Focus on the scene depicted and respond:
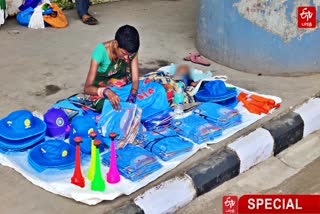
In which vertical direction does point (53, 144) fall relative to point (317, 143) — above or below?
above

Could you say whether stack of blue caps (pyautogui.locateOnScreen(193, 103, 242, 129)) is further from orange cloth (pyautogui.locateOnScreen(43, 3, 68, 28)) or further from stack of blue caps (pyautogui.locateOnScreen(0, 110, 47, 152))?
orange cloth (pyautogui.locateOnScreen(43, 3, 68, 28))

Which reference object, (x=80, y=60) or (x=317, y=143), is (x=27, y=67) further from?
(x=317, y=143)

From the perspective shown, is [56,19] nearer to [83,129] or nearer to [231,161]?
[83,129]

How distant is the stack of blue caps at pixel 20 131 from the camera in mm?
3645

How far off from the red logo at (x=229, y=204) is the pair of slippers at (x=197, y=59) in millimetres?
1939

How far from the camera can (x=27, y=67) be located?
5.08 meters

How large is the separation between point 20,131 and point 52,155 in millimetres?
323

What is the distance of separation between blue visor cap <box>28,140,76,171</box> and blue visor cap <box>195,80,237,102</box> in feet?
4.04

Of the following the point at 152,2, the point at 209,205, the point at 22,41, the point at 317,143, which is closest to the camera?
the point at 209,205

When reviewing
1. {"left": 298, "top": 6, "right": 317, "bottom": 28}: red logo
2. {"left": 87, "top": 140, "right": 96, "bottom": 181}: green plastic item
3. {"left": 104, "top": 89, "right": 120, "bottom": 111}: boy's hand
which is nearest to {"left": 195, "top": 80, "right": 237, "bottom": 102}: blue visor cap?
{"left": 104, "top": 89, "right": 120, "bottom": 111}: boy's hand

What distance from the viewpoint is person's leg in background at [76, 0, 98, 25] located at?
6.43 meters

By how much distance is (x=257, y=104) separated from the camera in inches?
171

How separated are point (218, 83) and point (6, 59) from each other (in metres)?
2.09

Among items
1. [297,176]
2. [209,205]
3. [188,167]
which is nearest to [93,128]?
[188,167]
